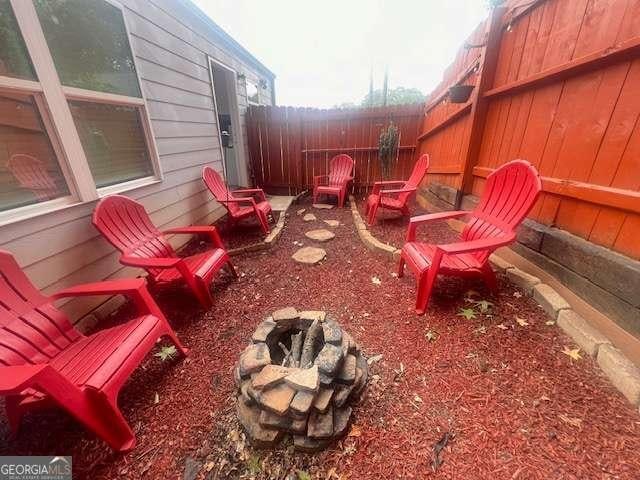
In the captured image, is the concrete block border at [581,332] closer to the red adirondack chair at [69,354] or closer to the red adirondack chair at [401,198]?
the red adirondack chair at [401,198]

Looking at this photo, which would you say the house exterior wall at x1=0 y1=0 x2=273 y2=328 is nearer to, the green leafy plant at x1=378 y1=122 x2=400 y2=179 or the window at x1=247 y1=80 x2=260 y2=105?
the window at x1=247 y1=80 x2=260 y2=105

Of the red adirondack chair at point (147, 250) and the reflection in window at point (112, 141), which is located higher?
the reflection in window at point (112, 141)

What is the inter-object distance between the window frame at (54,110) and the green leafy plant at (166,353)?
3.87 feet

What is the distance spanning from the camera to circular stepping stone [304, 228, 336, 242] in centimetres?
348

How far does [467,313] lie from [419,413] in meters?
A: 0.88

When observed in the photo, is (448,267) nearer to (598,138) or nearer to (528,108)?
(598,138)

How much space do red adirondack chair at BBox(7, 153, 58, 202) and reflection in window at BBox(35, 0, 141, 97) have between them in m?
0.68

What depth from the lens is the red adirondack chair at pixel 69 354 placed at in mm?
1063

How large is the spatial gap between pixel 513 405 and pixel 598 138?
5.35ft

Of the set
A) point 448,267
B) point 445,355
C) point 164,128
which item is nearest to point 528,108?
point 448,267

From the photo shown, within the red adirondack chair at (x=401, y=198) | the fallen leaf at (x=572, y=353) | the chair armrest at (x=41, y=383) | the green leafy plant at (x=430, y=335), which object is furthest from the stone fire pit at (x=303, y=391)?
the red adirondack chair at (x=401, y=198)

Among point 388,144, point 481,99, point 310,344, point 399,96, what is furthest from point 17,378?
point 399,96

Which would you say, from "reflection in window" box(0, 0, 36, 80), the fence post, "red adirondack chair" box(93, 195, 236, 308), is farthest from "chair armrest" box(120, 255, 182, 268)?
the fence post

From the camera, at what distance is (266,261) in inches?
118
